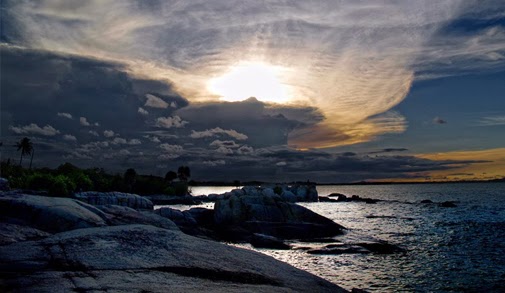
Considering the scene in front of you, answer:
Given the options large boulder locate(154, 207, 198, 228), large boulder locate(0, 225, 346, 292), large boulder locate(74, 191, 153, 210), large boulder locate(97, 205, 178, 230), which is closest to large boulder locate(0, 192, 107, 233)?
large boulder locate(97, 205, 178, 230)

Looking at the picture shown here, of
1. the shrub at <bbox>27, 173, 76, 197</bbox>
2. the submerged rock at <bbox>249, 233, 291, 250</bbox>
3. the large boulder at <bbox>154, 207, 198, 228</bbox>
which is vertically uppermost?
the shrub at <bbox>27, 173, 76, 197</bbox>

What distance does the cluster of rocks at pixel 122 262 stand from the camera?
7505mm

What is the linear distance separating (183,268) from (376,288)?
13.0 meters

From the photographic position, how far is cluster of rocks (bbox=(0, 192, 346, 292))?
751 cm

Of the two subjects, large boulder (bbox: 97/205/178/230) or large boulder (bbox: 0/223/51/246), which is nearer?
large boulder (bbox: 0/223/51/246)

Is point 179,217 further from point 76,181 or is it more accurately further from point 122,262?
point 76,181

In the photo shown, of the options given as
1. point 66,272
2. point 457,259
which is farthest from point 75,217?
point 457,259

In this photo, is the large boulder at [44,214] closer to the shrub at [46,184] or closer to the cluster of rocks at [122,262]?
the cluster of rocks at [122,262]

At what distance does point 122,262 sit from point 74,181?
97.1 meters

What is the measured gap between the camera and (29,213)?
13062mm

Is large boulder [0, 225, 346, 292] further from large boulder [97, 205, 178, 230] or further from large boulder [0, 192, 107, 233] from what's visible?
large boulder [97, 205, 178, 230]

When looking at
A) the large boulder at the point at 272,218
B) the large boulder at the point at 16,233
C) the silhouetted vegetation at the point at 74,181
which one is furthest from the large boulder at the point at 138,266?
the silhouetted vegetation at the point at 74,181

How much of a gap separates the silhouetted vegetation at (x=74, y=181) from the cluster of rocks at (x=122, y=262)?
5963 centimetres

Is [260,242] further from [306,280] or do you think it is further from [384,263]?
[306,280]
